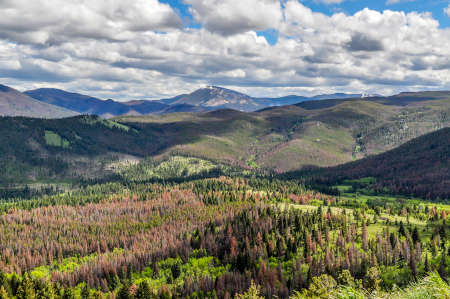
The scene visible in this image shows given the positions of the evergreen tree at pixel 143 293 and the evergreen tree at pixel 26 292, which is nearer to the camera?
the evergreen tree at pixel 26 292

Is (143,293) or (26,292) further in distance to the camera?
(26,292)

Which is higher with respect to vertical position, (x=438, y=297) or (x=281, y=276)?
(x=438, y=297)

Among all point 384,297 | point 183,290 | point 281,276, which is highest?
point 384,297

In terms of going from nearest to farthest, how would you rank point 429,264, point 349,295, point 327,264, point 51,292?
1. point 349,295
2. point 51,292
3. point 429,264
4. point 327,264

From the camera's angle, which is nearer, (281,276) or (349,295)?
(349,295)

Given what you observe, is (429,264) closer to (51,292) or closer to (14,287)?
(51,292)

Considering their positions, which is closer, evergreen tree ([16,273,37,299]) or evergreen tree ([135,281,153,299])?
evergreen tree ([16,273,37,299])

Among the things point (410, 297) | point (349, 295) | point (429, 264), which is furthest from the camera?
point (429, 264)

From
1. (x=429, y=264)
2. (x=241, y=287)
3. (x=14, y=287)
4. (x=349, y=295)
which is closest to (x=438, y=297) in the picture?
(x=349, y=295)

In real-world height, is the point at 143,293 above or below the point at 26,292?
above
